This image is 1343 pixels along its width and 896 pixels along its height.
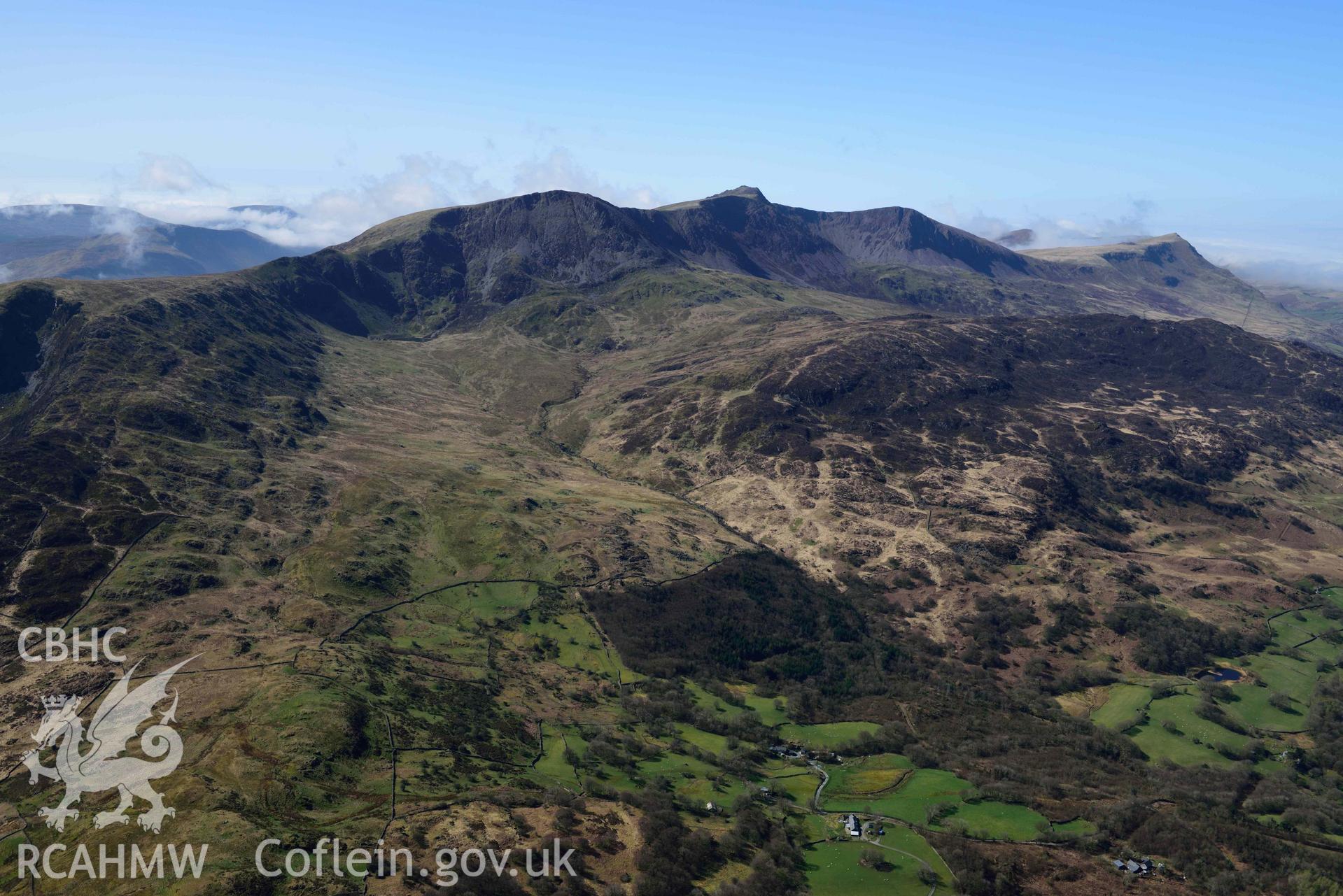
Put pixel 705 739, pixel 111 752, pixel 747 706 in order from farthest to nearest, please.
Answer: pixel 747 706, pixel 705 739, pixel 111 752

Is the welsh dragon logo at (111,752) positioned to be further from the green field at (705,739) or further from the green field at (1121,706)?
the green field at (1121,706)

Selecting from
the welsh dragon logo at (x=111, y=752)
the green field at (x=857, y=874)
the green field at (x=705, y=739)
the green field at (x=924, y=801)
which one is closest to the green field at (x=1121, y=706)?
the green field at (x=924, y=801)

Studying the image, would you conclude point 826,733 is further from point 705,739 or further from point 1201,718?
point 1201,718

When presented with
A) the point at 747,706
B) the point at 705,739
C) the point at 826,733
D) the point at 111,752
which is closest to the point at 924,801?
the point at 826,733

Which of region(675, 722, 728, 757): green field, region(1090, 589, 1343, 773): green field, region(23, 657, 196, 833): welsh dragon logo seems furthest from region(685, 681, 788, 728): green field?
region(23, 657, 196, 833): welsh dragon logo

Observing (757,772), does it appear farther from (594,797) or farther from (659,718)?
(594,797)

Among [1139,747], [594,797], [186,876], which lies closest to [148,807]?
[186,876]
